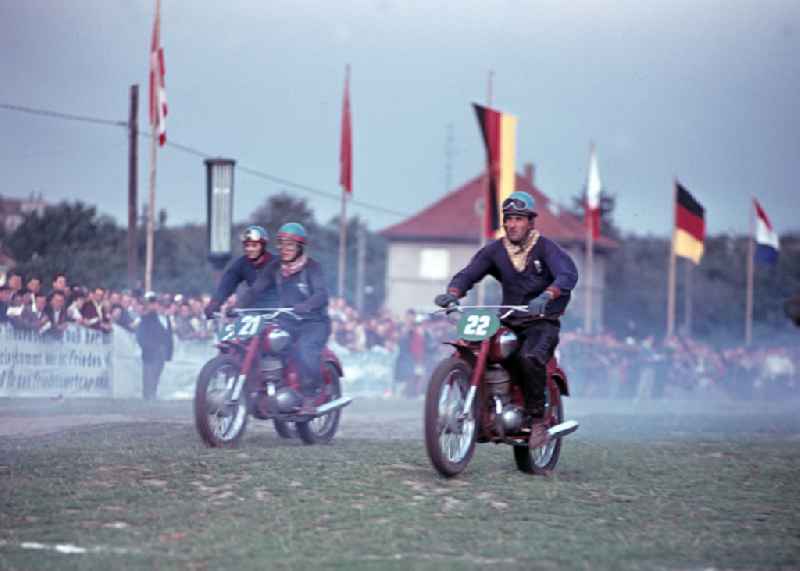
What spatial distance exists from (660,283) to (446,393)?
95862 mm

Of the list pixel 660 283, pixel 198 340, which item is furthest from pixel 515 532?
pixel 660 283

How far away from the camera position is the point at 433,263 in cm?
8244

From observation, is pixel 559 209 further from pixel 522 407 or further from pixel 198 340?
pixel 522 407

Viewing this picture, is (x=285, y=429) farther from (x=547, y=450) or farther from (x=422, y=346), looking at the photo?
(x=422, y=346)

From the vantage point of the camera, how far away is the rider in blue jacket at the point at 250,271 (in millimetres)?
11859

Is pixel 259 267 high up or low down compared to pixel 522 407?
up

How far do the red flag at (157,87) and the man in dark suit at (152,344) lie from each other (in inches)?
304

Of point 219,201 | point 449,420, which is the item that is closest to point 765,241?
point 219,201

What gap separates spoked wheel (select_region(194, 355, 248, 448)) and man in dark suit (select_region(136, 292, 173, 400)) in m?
10.2

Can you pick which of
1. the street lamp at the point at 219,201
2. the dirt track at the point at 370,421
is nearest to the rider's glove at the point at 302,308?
the dirt track at the point at 370,421

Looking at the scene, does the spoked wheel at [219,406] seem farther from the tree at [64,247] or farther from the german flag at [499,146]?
the german flag at [499,146]

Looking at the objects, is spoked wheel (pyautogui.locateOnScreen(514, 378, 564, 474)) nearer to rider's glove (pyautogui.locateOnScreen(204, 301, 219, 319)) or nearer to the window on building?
rider's glove (pyautogui.locateOnScreen(204, 301, 219, 319))

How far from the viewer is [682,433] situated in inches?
631

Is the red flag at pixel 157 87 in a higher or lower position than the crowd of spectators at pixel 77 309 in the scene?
higher
